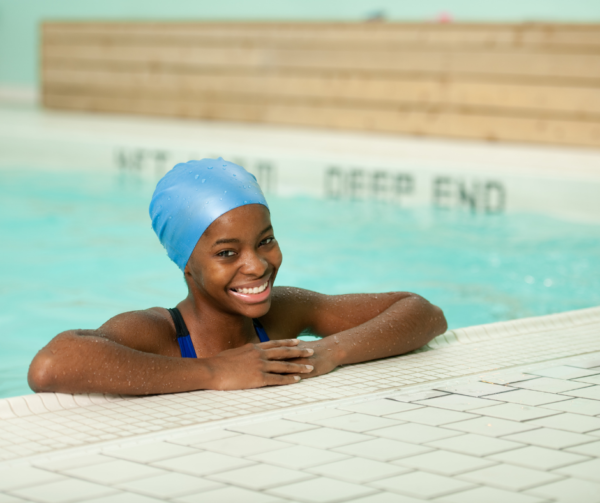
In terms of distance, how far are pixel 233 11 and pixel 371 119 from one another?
3.96 m

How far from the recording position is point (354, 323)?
105 inches

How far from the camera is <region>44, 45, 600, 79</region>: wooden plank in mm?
8430

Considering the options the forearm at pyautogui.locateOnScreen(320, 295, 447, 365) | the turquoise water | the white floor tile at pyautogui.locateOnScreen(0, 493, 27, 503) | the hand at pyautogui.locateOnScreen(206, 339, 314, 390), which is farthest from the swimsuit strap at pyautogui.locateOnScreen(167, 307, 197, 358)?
the turquoise water

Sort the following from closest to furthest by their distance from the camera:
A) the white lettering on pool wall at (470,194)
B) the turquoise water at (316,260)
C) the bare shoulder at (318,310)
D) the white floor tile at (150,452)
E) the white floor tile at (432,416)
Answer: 1. the white floor tile at (150,452)
2. the white floor tile at (432,416)
3. the bare shoulder at (318,310)
4. the turquoise water at (316,260)
5. the white lettering on pool wall at (470,194)

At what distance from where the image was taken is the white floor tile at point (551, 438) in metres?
1.81

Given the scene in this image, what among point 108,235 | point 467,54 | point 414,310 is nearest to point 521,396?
point 414,310

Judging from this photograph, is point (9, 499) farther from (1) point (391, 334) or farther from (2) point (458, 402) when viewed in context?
(1) point (391, 334)

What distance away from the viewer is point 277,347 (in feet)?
7.43

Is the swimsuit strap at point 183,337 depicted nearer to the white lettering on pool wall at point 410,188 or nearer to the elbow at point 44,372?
the elbow at point 44,372

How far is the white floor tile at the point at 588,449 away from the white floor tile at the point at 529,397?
0.96ft

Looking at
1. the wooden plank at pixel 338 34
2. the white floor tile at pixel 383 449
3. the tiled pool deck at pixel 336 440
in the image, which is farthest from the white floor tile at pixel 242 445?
the wooden plank at pixel 338 34

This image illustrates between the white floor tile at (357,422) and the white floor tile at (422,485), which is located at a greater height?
the white floor tile at (357,422)

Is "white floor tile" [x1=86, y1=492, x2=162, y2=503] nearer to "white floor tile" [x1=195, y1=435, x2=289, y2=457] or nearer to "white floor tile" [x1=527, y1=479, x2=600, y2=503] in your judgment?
"white floor tile" [x1=195, y1=435, x2=289, y2=457]

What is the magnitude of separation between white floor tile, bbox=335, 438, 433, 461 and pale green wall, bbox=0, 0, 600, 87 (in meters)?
9.37
